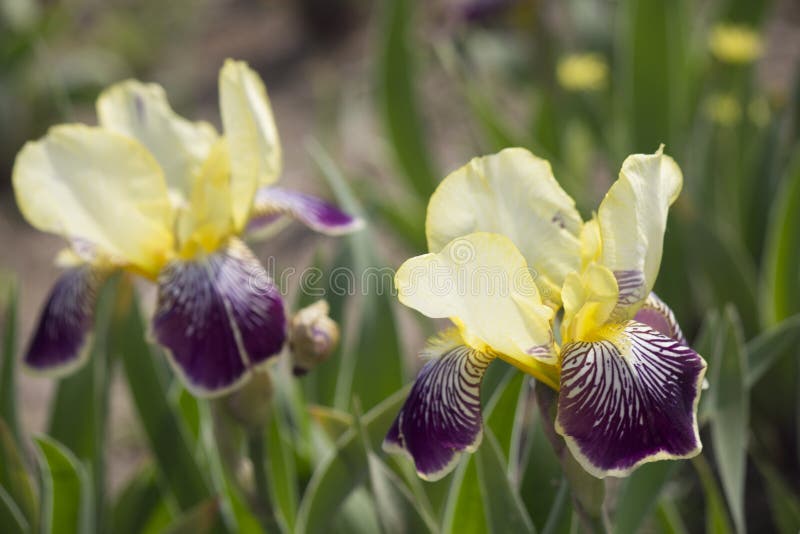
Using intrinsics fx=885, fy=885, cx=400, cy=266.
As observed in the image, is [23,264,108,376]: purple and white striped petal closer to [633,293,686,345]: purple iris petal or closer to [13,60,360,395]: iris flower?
[13,60,360,395]: iris flower

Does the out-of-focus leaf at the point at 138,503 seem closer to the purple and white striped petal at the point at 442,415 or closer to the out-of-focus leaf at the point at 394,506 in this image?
the out-of-focus leaf at the point at 394,506

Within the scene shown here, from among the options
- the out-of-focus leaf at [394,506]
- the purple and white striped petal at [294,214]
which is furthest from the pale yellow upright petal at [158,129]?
the out-of-focus leaf at [394,506]

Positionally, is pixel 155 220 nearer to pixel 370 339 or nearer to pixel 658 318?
pixel 370 339

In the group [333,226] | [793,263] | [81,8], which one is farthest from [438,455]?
[81,8]

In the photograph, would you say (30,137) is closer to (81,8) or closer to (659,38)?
(81,8)

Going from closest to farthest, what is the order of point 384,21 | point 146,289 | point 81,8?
point 384,21
point 146,289
point 81,8

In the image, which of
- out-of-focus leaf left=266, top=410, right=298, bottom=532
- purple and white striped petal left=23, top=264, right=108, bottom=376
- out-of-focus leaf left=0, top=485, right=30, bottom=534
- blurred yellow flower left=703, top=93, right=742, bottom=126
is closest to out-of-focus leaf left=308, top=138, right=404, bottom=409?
out-of-focus leaf left=266, top=410, right=298, bottom=532
